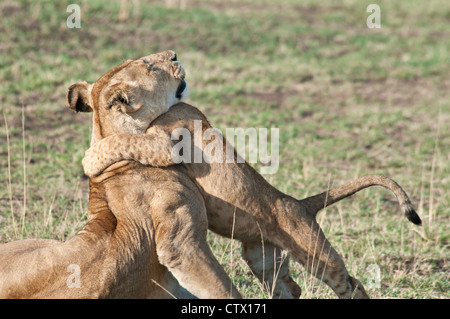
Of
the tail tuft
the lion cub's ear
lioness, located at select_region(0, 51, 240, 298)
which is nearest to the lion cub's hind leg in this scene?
lioness, located at select_region(0, 51, 240, 298)

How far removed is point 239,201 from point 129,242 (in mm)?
646

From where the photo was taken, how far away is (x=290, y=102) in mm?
9336

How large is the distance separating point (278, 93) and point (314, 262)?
6.20m

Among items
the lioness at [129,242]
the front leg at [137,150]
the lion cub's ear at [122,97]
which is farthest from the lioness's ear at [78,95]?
the front leg at [137,150]

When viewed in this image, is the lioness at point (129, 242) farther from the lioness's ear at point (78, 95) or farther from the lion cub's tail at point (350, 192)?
the lion cub's tail at point (350, 192)

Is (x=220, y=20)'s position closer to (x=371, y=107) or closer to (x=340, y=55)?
(x=340, y=55)

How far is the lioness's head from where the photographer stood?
3562mm

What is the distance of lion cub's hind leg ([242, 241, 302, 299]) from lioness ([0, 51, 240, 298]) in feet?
1.71

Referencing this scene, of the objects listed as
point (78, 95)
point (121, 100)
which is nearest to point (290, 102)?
point (78, 95)

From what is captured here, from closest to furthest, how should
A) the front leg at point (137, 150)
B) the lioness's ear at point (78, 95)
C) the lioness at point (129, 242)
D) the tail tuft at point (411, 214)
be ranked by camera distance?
the lioness at point (129, 242)
the front leg at point (137, 150)
the tail tuft at point (411, 214)
the lioness's ear at point (78, 95)

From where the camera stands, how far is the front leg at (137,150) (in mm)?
3471

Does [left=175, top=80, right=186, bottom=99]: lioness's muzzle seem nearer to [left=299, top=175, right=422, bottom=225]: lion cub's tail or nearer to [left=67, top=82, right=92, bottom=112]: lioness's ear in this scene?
[left=67, top=82, right=92, bottom=112]: lioness's ear

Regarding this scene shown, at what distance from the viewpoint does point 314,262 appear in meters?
3.68
